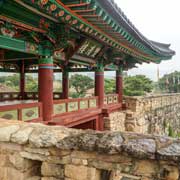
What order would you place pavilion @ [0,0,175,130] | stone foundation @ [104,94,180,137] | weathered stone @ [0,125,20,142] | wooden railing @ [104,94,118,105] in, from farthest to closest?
stone foundation @ [104,94,180,137] < wooden railing @ [104,94,118,105] < pavilion @ [0,0,175,130] < weathered stone @ [0,125,20,142]

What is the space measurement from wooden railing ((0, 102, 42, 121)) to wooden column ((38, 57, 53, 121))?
9.3 inches

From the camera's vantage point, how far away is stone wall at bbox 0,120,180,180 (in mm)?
1929

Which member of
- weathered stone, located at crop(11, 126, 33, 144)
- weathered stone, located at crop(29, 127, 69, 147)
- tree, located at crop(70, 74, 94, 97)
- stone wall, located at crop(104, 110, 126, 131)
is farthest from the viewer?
tree, located at crop(70, 74, 94, 97)

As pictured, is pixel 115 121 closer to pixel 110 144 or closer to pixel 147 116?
pixel 147 116

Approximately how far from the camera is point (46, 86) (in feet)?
20.8

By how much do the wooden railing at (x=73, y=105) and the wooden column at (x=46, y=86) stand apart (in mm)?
452

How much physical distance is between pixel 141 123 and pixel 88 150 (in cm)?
1105

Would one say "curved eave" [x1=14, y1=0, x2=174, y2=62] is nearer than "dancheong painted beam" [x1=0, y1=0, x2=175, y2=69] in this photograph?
Yes

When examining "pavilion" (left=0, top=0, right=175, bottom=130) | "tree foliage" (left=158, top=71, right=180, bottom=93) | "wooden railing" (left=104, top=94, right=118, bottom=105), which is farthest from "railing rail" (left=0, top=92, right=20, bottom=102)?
"tree foliage" (left=158, top=71, right=180, bottom=93)

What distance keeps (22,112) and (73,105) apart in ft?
8.55

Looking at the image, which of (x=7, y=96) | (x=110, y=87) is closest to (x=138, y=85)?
(x=110, y=87)

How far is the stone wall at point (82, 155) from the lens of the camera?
6.33 feet

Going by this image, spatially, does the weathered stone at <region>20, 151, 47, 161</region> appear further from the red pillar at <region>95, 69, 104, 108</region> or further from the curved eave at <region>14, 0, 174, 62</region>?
the red pillar at <region>95, 69, 104, 108</region>

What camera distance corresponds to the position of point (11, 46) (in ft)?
17.1
